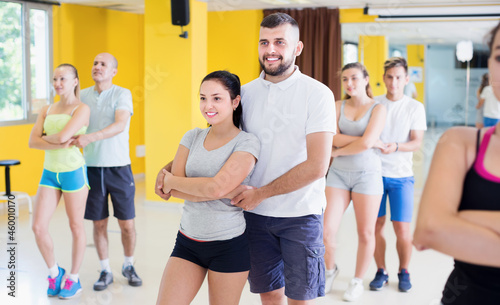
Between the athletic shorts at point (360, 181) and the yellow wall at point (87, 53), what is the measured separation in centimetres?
421

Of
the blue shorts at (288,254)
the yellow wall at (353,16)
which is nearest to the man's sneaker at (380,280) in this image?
the blue shorts at (288,254)

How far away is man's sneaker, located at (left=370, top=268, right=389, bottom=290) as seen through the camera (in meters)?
3.73

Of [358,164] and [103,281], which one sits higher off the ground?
[358,164]

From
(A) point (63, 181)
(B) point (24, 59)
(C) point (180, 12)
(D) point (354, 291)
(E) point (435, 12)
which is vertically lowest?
(D) point (354, 291)

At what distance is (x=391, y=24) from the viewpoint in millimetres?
7121

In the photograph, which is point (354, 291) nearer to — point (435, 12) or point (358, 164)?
point (358, 164)

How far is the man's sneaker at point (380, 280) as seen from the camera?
3.73m

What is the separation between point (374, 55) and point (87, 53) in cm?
387

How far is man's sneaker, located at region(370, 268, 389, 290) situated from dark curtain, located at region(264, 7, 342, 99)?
12.4 ft

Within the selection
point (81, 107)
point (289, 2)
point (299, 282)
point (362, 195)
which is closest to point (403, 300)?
point (362, 195)

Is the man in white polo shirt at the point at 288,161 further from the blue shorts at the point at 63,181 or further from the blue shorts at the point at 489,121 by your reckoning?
the blue shorts at the point at 489,121

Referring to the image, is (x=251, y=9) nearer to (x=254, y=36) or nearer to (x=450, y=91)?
(x=254, y=36)

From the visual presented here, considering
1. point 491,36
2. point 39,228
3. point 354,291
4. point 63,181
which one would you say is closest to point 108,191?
point 63,181

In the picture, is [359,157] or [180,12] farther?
[180,12]
